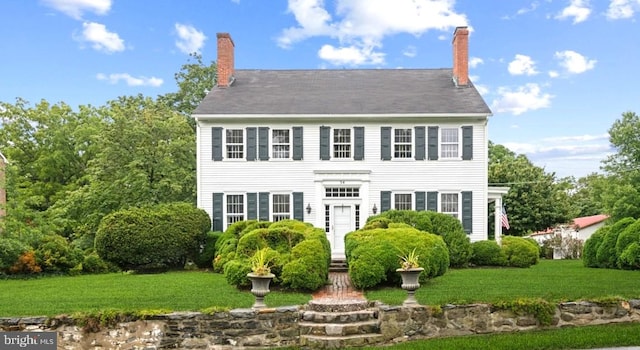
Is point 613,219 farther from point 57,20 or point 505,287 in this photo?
point 57,20

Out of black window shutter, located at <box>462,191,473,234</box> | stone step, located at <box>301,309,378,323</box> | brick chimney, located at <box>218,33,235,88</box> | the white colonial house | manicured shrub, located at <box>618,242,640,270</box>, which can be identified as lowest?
stone step, located at <box>301,309,378,323</box>

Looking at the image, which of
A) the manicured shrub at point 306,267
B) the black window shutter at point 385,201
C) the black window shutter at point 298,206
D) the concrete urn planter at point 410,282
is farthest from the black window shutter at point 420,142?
the concrete urn planter at point 410,282

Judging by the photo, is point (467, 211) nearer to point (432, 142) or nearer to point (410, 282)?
point (432, 142)

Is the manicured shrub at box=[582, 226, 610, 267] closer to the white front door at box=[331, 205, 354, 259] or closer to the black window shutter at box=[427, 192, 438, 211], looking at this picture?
the black window shutter at box=[427, 192, 438, 211]

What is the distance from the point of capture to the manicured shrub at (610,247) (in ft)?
52.7

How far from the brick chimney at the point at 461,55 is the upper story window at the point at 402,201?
5.31 m

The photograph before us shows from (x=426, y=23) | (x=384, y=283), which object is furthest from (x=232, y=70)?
(x=384, y=283)

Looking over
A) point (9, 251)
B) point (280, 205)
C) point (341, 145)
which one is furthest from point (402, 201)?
point (9, 251)

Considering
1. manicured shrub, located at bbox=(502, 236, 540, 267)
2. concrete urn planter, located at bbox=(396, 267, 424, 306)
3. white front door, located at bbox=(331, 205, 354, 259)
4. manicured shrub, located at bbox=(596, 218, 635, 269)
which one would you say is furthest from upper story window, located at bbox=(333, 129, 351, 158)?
concrete urn planter, located at bbox=(396, 267, 424, 306)

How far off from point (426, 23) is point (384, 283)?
8.38m

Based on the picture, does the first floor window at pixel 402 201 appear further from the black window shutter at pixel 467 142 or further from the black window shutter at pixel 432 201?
the black window shutter at pixel 467 142

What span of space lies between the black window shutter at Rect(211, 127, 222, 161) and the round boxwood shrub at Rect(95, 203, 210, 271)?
2422 mm

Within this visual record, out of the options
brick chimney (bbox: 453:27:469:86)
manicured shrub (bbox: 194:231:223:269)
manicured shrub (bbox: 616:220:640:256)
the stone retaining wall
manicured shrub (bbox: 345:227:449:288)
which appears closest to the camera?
the stone retaining wall

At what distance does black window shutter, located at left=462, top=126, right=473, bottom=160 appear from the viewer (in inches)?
725
